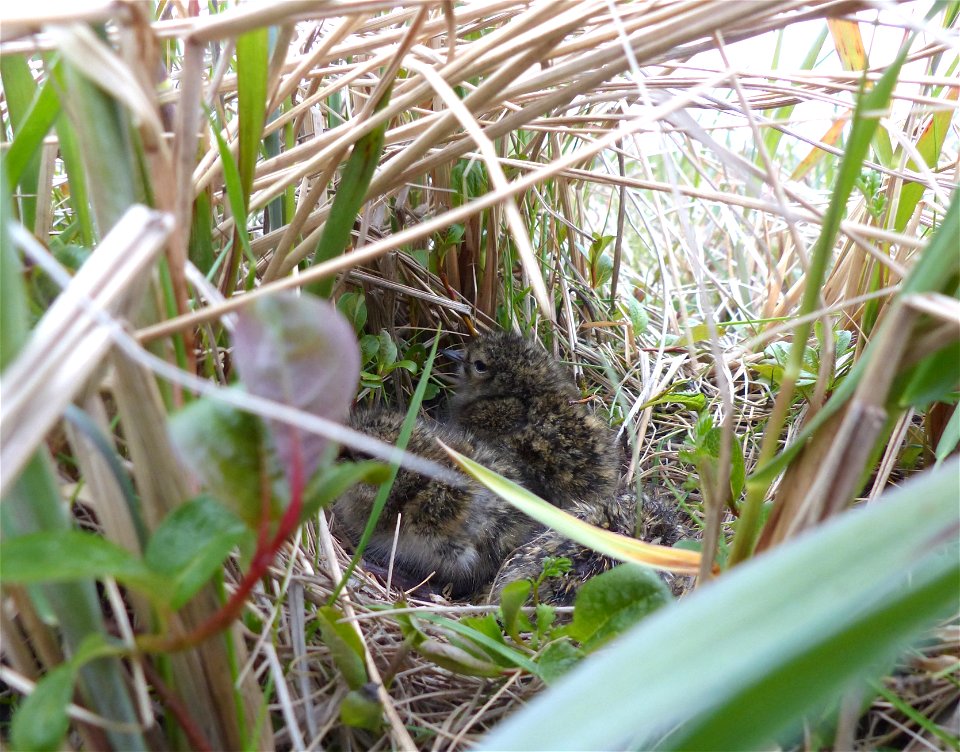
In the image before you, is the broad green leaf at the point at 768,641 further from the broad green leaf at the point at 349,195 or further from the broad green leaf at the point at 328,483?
the broad green leaf at the point at 349,195

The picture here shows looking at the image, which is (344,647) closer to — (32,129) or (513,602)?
(513,602)

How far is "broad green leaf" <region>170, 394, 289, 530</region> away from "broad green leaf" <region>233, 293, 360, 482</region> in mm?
16

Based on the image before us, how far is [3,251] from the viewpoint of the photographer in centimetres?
64

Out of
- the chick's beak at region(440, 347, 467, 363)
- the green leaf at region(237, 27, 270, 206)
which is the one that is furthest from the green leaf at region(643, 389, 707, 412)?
the green leaf at region(237, 27, 270, 206)

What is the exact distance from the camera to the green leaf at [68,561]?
1.90 feet

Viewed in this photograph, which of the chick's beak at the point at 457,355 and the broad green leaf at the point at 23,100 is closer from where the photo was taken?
the broad green leaf at the point at 23,100

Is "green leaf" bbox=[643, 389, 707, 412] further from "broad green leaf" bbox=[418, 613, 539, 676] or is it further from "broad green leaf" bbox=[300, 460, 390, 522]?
"broad green leaf" bbox=[300, 460, 390, 522]

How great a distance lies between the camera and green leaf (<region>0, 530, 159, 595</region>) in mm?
578

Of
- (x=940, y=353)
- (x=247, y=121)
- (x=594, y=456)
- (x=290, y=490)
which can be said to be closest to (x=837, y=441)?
(x=940, y=353)

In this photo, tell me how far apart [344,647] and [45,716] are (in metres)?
0.40

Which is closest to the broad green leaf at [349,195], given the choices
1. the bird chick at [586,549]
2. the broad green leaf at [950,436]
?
the bird chick at [586,549]

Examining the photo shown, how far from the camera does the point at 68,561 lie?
594mm

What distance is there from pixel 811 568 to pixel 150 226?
1.96 feet

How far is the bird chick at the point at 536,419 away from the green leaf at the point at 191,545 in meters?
1.44
